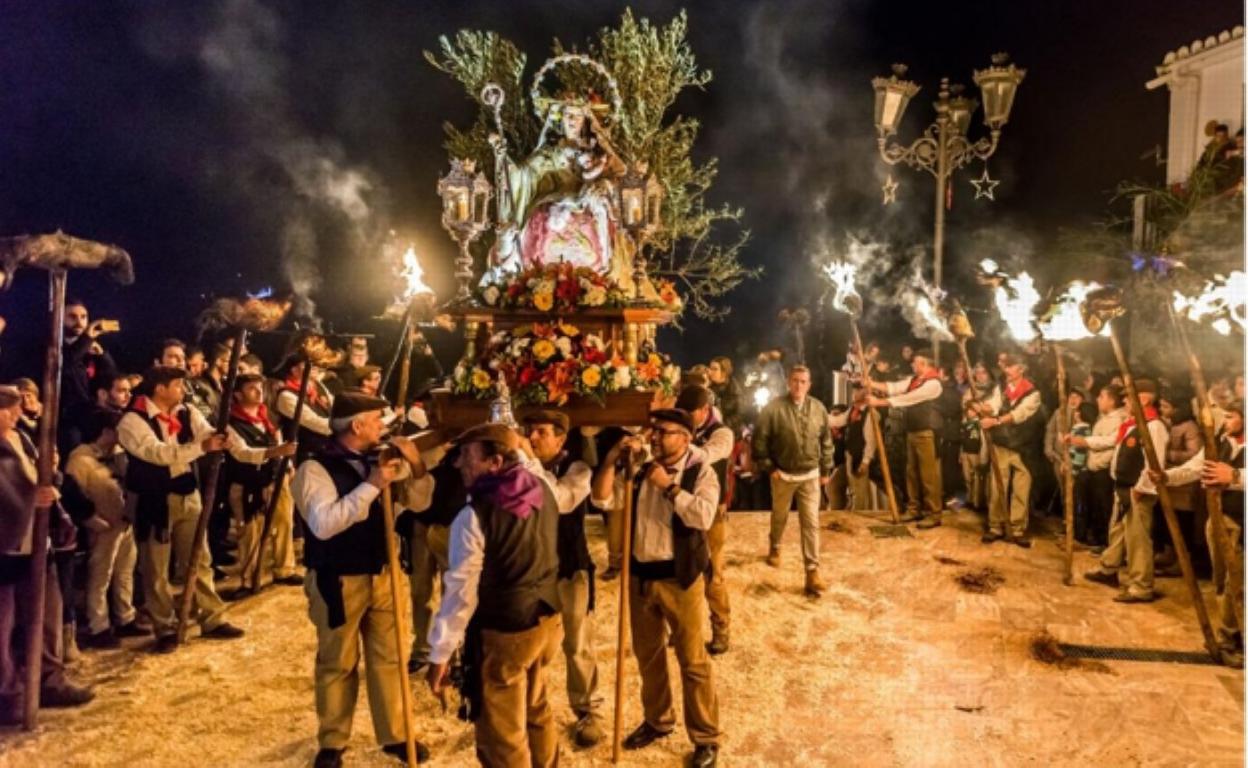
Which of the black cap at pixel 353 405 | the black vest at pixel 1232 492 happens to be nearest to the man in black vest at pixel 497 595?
the black cap at pixel 353 405

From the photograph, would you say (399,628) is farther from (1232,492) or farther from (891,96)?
(891,96)

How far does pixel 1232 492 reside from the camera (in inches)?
292

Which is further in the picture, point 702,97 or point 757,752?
point 702,97

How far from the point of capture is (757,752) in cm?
535

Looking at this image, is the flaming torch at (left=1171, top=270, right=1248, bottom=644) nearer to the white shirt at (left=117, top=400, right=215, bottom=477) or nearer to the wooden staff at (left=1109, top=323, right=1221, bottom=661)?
the wooden staff at (left=1109, top=323, right=1221, bottom=661)

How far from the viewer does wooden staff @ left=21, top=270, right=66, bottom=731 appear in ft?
18.2

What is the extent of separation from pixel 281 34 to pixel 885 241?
14.2 meters

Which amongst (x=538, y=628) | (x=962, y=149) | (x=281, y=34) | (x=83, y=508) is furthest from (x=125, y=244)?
(x=962, y=149)

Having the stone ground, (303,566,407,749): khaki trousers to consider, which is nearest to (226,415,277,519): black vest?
the stone ground

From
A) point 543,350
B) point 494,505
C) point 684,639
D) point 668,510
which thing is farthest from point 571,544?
point 543,350

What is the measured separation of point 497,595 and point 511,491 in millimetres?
546

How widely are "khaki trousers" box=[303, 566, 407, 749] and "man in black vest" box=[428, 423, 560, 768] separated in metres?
0.99

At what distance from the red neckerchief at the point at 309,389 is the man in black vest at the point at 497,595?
5.67 m

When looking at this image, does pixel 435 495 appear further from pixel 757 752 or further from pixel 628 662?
pixel 757 752
